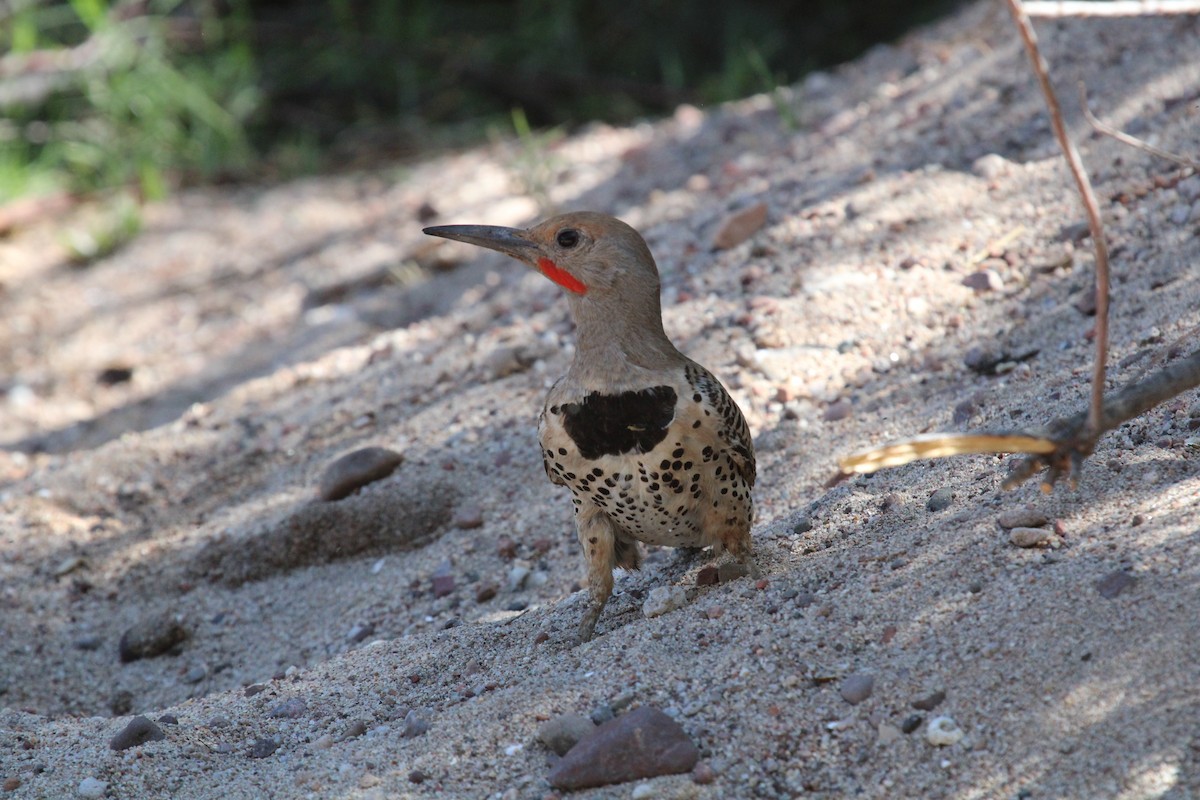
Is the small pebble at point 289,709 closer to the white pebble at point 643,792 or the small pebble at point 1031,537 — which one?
the white pebble at point 643,792

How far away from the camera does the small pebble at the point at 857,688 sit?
276 cm

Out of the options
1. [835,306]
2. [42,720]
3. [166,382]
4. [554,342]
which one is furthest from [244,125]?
[42,720]

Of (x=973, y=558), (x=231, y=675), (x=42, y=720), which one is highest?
(x=973, y=558)

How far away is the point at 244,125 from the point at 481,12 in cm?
188

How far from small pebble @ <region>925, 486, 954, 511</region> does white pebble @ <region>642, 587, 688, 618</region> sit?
0.69 m

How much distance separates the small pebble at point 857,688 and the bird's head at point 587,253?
1.22m

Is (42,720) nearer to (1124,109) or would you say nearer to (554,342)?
(554,342)

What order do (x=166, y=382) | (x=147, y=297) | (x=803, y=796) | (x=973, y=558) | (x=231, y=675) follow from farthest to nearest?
1. (x=147, y=297)
2. (x=166, y=382)
3. (x=231, y=675)
4. (x=973, y=558)
5. (x=803, y=796)

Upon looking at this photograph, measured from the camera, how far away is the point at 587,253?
3580 millimetres

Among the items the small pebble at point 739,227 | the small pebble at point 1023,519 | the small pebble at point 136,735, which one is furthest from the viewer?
the small pebble at point 739,227

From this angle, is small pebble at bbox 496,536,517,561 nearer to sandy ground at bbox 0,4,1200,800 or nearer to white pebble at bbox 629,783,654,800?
sandy ground at bbox 0,4,1200,800

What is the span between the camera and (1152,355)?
3.71 meters

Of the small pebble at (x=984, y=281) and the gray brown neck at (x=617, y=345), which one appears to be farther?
the small pebble at (x=984, y=281)

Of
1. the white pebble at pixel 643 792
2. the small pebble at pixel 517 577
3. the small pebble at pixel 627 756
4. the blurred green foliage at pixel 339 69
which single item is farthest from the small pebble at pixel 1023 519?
the blurred green foliage at pixel 339 69
